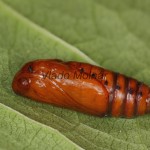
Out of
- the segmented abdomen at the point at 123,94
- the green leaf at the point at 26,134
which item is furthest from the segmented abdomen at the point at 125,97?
the green leaf at the point at 26,134

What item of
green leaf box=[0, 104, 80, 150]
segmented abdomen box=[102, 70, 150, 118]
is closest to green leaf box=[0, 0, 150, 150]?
green leaf box=[0, 104, 80, 150]

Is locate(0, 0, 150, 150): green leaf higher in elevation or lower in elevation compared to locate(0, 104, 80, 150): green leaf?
higher

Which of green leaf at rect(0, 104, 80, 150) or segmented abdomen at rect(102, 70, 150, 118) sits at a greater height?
segmented abdomen at rect(102, 70, 150, 118)

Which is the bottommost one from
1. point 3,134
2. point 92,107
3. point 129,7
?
point 3,134

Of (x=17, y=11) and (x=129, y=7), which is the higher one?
(x=129, y=7)

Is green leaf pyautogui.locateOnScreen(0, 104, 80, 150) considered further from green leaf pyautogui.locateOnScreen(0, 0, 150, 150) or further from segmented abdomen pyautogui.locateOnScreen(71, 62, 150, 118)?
segmented abdomen pyautogui.locateOnScreen(71, 62, 150, 118)

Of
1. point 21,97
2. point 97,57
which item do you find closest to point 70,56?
point 97,57

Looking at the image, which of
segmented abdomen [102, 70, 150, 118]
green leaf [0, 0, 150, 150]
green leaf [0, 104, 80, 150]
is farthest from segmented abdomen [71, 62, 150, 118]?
green leaf [0, 104, 80, 150]

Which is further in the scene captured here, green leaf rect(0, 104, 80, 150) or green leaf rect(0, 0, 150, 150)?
green leaf rect(0, 0, 150, 150)

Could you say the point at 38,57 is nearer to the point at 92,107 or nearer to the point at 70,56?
the point at 70,56
